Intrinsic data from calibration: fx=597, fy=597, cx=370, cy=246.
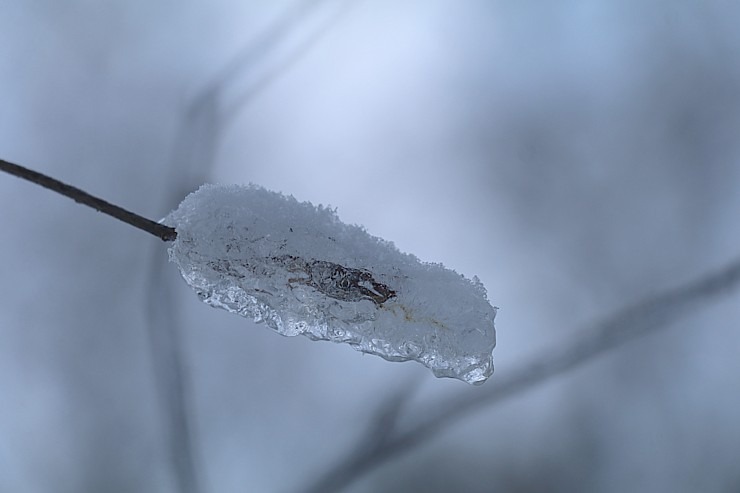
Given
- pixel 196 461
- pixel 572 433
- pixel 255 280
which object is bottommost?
pixel 196 461

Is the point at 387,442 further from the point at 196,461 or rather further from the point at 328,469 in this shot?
the point at 196,461

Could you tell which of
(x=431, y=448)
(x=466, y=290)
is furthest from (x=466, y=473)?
(x=466, y=290)

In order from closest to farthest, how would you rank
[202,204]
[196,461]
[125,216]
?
[125,216]
[202,204]
[196,461]

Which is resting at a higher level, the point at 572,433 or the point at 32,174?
the point at 32,174

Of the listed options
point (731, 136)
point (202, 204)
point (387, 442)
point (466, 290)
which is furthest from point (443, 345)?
point (731, 136)

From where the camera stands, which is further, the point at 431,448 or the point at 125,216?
the point at 431,448

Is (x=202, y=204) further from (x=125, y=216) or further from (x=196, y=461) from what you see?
(x=196, y=461)

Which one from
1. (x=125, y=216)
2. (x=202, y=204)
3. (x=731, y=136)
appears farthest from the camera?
(x=731, y=136)
